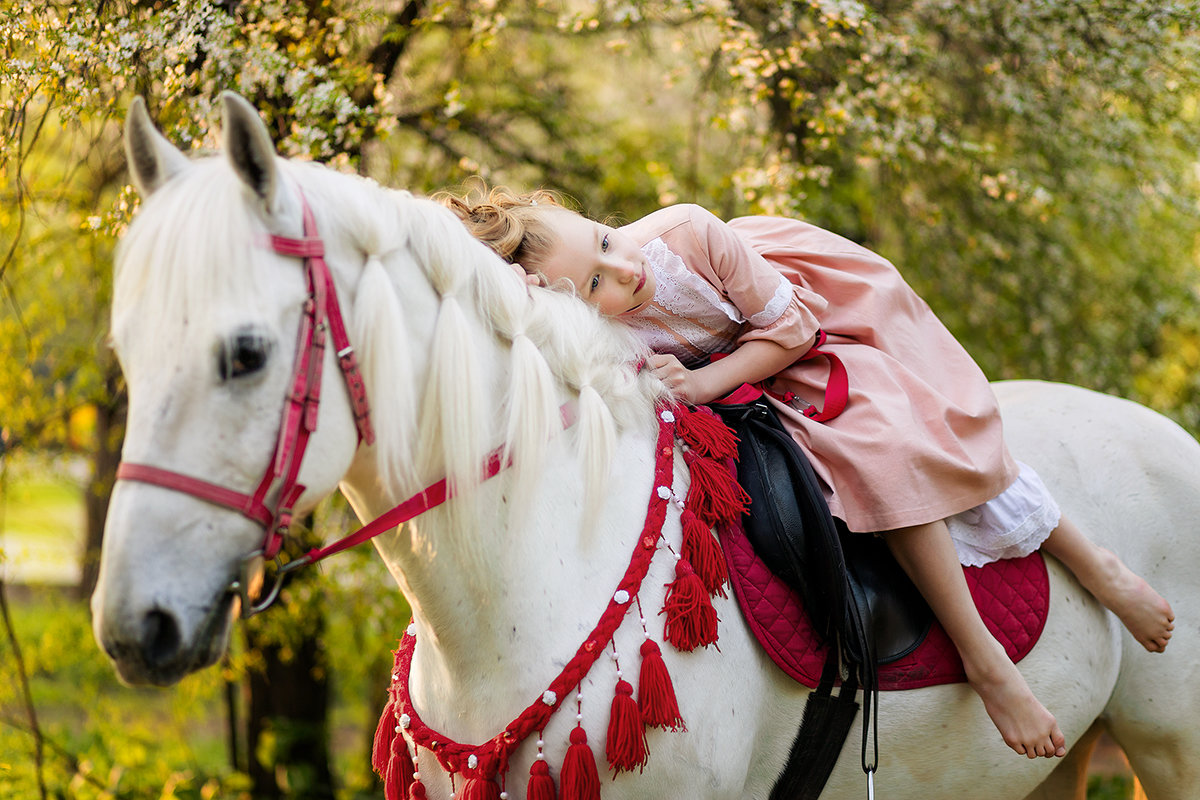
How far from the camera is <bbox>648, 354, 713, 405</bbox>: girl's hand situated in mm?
1936

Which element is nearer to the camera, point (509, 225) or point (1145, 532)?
point (509, 225)

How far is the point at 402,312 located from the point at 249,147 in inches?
13.6

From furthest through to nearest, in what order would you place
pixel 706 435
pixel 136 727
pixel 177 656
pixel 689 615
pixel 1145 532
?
pixel 136 727 < pixel 1145 532 < pixel 706 435 < pixel 689 615 < pixel 177 656

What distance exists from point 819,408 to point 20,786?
3793mm

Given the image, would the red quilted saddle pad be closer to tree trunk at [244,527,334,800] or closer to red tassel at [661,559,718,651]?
red tassel at [661,559,718,651]

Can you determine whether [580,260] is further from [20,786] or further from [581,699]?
[20,786]

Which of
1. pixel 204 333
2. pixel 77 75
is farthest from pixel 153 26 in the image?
pixel 204 333

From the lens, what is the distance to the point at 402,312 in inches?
56.4

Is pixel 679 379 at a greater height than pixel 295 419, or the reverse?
pixel 295 419

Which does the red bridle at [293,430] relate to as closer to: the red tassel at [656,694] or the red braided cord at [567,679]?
the red braided cord at [567,679]

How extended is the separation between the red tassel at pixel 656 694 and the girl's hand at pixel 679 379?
0.62 metres

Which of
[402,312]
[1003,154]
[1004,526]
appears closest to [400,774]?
[402,312]

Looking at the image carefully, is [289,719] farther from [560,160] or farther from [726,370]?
[726,370]

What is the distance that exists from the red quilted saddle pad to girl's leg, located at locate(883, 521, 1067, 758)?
0.09m
